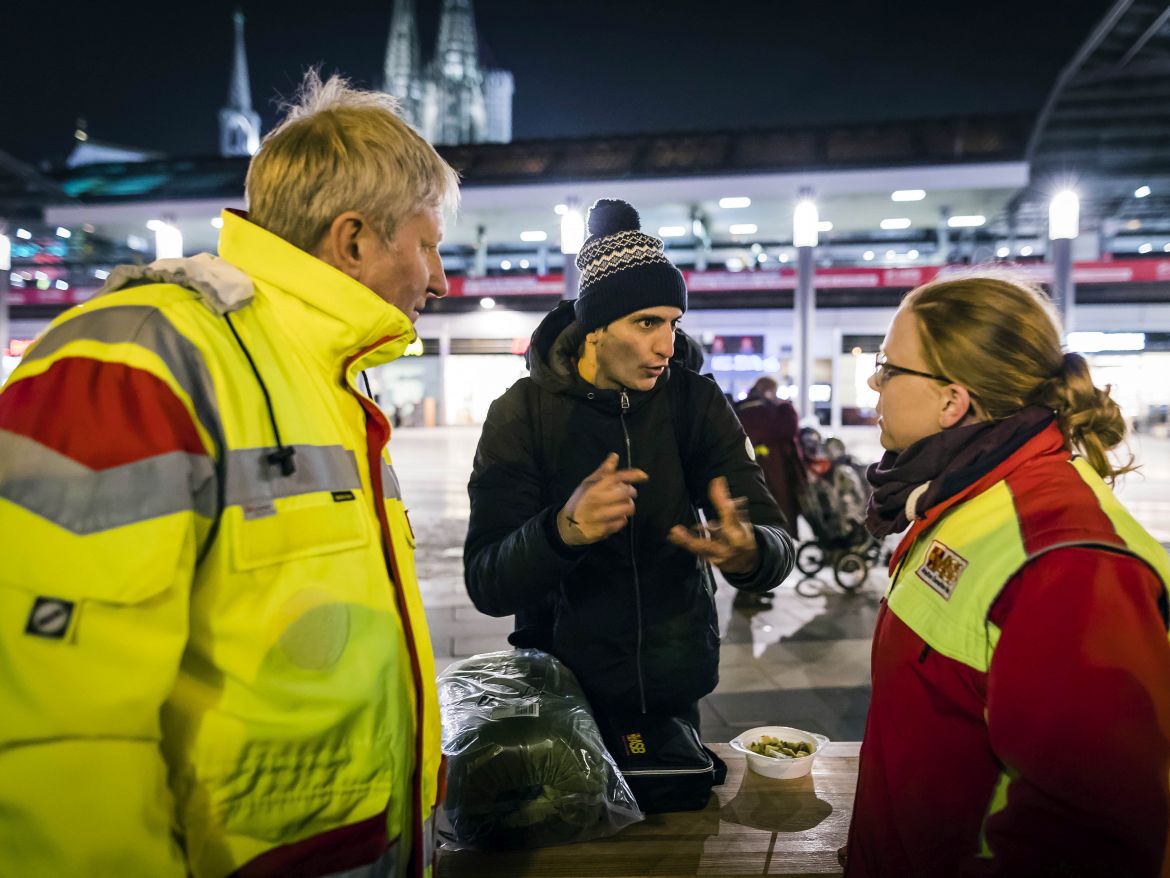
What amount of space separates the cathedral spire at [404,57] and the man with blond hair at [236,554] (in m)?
100

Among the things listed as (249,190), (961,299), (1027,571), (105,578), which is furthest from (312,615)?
(961,299)

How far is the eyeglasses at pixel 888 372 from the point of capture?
1579mm

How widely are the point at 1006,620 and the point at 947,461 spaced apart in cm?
39

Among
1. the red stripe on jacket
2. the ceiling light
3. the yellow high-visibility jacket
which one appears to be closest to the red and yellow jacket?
the yellow high-visibility jacket

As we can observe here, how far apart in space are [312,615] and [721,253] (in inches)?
1348

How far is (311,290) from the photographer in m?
1.22

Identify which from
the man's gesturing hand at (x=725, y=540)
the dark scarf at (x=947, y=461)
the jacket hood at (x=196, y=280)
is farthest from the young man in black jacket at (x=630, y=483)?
the jacket hood at (x=196, y=280)

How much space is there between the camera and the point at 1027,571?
3.83ft

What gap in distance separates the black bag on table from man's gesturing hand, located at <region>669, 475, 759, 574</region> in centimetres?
61

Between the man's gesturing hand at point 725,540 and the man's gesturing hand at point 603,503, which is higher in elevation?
the man's gesturing hand at point 603,503

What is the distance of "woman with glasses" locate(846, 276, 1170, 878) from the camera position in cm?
107

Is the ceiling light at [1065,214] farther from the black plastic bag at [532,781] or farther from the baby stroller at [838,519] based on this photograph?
the black plastic bag at [532,781]

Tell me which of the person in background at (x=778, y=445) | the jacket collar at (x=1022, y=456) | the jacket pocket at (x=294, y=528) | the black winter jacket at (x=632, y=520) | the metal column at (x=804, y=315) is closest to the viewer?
the jacket pocket at (x=294, y=528)

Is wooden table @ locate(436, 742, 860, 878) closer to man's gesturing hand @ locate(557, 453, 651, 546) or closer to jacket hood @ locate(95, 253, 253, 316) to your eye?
man's gesturing hand @ locate(557, 453, 651, 546)
